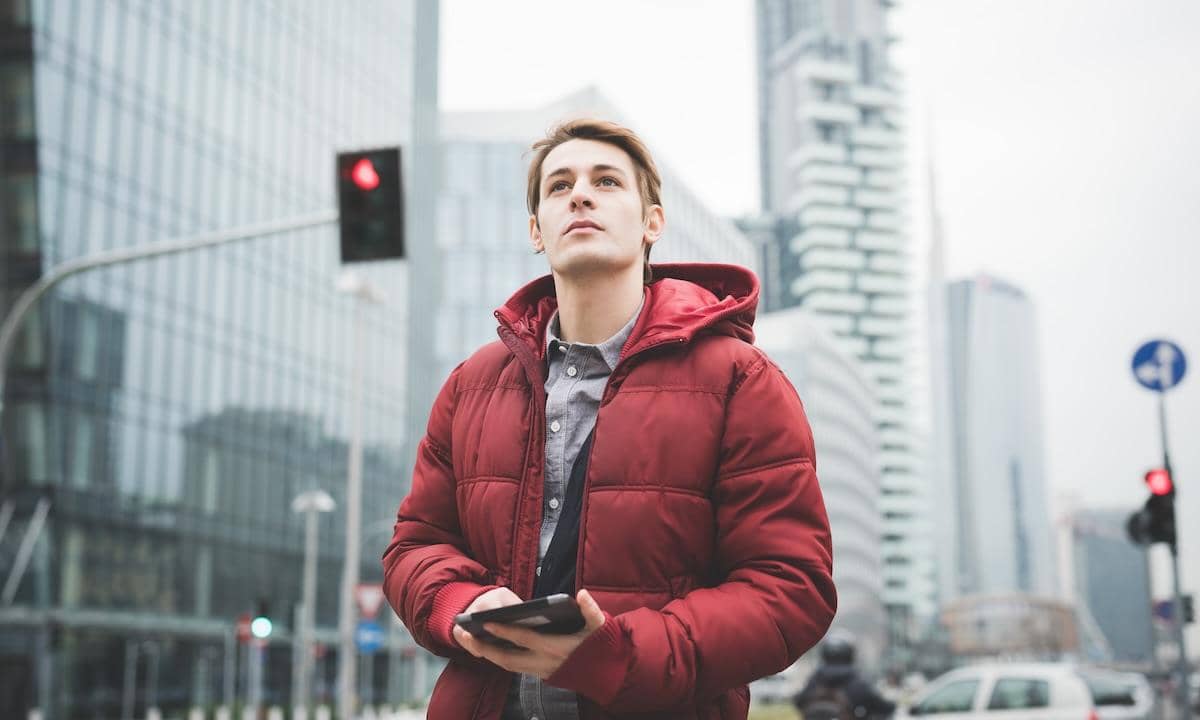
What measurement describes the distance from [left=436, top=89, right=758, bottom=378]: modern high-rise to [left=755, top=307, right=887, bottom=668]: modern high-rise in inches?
1421

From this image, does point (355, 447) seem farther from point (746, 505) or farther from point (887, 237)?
point (887, 237)

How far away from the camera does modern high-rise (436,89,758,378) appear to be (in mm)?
76188

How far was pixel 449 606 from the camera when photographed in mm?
2264

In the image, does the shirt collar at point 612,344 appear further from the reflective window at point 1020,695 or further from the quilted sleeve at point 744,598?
the reflective window at point 1020,695

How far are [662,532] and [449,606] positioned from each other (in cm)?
40

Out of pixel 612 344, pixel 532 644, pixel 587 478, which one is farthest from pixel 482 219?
pixel 532 644

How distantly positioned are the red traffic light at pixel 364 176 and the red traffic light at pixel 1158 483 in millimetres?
9486

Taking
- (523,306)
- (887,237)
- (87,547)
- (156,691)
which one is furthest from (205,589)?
(887,237)

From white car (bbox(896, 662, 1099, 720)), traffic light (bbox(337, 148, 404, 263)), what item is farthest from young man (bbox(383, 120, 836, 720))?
white car (bbox(896, 662, 1099, 720))

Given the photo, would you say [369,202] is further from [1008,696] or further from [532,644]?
[1008,696]

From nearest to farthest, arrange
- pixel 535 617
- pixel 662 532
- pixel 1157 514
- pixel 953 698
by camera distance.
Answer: pixel 535 617 < pixel 662 532 < pixel 953 698 < pixel 1157 514

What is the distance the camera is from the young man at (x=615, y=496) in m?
2.13

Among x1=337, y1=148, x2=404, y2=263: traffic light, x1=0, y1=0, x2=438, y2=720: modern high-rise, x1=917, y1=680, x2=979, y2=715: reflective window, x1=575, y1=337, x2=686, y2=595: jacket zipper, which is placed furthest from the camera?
x1=0, y1=0, x2=438, y2=720: modern high-rise

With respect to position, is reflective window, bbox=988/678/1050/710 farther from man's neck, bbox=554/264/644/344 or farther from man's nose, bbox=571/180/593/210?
man's nose, bbox=571/180/593/210
